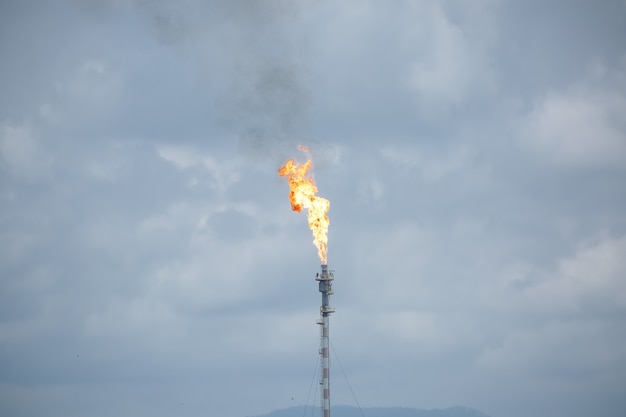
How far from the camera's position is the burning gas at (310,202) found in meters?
165

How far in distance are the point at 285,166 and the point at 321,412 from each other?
3372cm

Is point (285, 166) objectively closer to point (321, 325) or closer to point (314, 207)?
point (314, 207)

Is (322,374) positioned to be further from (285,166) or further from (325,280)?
(285,166)

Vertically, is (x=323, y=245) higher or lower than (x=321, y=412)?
higher

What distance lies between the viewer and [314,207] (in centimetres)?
16712

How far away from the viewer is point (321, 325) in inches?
6698

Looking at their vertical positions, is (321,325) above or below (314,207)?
below

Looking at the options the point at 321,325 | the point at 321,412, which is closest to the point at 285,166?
the point at 321,325

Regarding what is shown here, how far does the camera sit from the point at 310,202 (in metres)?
167

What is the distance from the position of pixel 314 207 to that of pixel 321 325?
51.6 ft

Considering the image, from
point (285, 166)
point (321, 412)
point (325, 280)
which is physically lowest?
point (321, 412)

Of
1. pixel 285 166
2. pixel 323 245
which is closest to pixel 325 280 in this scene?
pixel 323 245

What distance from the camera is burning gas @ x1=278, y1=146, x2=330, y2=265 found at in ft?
542

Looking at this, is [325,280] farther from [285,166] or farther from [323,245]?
[285,166]
